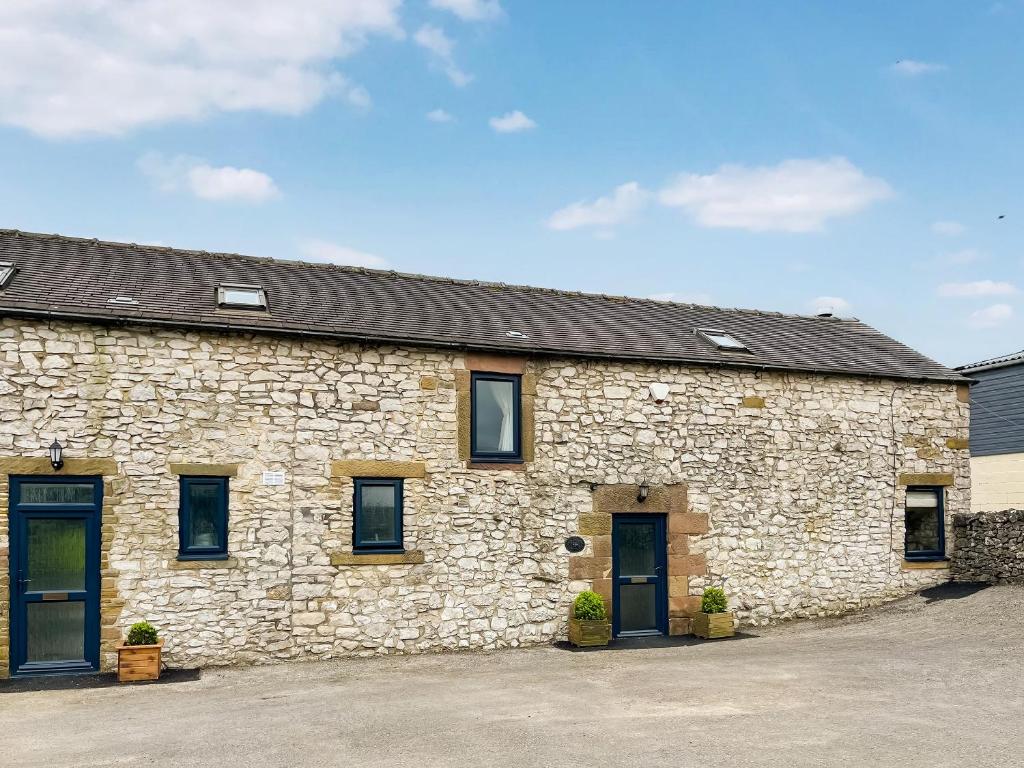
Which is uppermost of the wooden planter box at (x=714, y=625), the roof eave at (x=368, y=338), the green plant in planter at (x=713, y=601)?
the roof eave at (x=368, y=338)

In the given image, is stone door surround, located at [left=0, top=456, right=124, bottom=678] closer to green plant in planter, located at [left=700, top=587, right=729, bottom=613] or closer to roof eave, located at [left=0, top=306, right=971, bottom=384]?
roof eave, located at [left=0, top=306, right=971, bottom=384]

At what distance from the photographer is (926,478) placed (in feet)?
49.6

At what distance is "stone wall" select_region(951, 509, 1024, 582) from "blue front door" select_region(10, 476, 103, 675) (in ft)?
43.3

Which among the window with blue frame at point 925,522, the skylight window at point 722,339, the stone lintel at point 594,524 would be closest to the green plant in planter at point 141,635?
the stone lintel at point 594,524

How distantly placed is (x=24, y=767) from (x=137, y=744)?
2.79 ft

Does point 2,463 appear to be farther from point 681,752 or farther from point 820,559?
point 820,559

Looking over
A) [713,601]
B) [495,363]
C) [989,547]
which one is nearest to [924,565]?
[989,547]

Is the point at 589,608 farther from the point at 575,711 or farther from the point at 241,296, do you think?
the point at 241,296

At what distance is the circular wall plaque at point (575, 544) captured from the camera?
41.2 feet

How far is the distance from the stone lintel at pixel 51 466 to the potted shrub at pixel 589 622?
6.11 meters

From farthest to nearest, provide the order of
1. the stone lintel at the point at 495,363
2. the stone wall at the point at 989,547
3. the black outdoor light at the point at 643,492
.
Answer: the stone wall at the point at 989,547, the black outdoor light at the point at 643,492, the stone lintel at the point at 495,363

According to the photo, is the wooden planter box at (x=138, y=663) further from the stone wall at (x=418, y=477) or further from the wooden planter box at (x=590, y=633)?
the wooden planter box at (x=590, y=633)

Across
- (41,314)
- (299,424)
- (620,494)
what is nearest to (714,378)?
(620,494)

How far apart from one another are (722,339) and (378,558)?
680 cm
